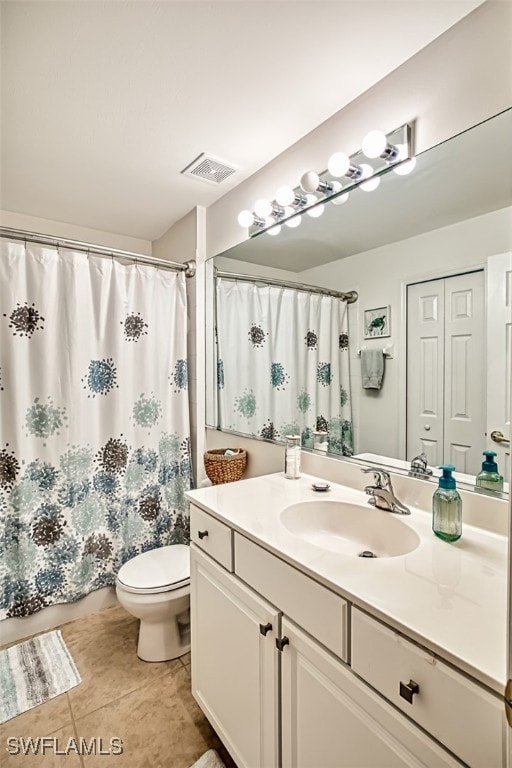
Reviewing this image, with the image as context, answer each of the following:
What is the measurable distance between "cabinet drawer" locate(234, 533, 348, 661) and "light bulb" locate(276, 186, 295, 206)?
1.34 m

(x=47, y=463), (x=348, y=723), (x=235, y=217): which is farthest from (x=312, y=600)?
(x=235, y=217)

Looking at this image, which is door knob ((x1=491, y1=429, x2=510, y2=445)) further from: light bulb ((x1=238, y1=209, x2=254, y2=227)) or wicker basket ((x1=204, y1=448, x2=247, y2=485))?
light bulb ((x1=238, y1=209, x2=254, y2=227))

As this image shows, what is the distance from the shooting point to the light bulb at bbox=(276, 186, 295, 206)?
5.16ft

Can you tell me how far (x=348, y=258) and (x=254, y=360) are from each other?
0.76 m

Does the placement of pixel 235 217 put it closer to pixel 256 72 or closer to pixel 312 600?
pixel 256 72

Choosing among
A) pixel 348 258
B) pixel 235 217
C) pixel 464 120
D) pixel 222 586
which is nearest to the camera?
pixel 464 120

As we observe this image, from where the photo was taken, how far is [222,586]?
1.18 meters

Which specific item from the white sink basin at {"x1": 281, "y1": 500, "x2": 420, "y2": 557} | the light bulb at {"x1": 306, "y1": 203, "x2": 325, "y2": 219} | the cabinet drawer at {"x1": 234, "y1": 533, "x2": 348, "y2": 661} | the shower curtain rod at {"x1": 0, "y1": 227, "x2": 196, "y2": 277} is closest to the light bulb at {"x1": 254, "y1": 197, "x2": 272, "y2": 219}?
the light bulb at {"x1": 306, "y1": 203, "x2": 325, "y2": 219}

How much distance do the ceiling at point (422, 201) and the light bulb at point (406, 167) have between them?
1 centimetres

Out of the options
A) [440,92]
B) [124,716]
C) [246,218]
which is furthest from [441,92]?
[124,716]

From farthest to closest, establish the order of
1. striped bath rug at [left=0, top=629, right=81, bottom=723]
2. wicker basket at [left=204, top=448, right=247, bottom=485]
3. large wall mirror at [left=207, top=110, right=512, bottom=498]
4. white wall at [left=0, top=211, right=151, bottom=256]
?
1. white wall at [left=0, top=211, right=151, bottom=256]
2. wicker basket at [left=204, top=448, right=247, bottom=485]
3. striped bath rug at [left=0, top=629, right=81, bottom=723]
4. large wall mirror at [left=207, top=110, right=512, bottom=498]

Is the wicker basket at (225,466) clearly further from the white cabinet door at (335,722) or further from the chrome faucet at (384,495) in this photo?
the white cabinet door at (335,722)

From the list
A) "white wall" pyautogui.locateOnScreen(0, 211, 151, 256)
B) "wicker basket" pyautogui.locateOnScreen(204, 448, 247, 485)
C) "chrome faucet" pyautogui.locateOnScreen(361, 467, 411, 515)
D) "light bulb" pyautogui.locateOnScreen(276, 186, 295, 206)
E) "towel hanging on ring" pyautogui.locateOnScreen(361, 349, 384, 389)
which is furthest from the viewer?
"white wall" pyautogui.locateOnScreen(0, 211, 151, 256)

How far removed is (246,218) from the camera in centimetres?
181
